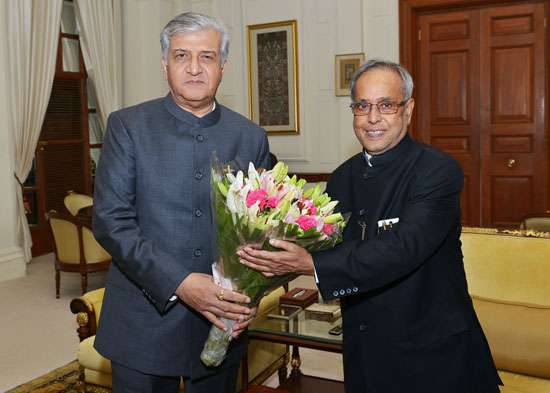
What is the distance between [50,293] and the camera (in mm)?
5629

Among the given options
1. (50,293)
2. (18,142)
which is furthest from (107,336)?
(18,142)

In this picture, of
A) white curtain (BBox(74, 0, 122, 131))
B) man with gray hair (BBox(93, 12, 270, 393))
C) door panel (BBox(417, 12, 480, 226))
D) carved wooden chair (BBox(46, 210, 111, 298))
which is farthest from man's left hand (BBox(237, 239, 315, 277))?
white curtain (BBox(74, 0, 122, 131))

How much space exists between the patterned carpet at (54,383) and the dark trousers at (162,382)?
6.12 feet

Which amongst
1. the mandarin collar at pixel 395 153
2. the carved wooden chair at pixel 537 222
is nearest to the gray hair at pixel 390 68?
the mandarin collar at pixel 395 153

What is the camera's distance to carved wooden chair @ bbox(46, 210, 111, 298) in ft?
17.5

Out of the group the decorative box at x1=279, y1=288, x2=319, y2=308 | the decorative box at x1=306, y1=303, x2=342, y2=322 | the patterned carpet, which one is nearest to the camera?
the decorative box at x1=306, y1=303, x2=342, y2=322

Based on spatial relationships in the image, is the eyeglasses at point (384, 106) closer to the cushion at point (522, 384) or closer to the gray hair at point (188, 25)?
the gray hair at point (188, 25)

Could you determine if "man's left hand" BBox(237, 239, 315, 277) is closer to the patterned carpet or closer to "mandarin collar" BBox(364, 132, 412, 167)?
"mandarin collar" BBox(364, 132, 412, 167)

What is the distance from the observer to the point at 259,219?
146cm

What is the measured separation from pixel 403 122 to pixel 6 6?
620 cm

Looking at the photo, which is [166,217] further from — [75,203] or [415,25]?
[415,25]

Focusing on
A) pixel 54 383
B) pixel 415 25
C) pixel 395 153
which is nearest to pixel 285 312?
pixel 54 383

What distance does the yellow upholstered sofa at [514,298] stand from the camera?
7.90 feet

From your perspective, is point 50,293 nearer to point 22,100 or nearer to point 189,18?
point 22,100
